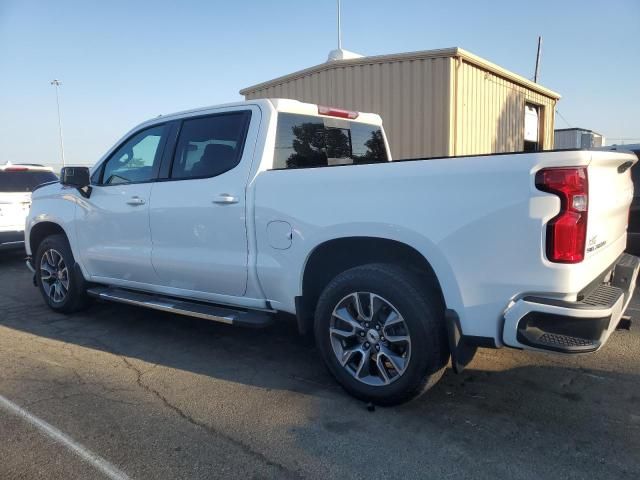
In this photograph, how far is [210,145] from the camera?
164 inches

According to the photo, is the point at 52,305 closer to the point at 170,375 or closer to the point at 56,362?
the point at 56,362

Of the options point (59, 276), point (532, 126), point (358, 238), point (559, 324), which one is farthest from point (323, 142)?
point (532, 126)

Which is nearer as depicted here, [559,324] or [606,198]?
[559,324]

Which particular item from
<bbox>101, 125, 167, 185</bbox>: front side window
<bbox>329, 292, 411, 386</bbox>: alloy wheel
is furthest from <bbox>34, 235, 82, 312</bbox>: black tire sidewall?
<bbox>329, 292, 411, 386</bbox>: alloy wheel

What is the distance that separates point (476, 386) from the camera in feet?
11.6

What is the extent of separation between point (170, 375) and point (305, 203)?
1672 millimetres

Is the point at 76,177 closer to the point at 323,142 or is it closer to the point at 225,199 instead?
the point at 225,199

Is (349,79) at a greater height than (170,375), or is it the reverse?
(349,79)

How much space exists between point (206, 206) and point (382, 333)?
1677mm

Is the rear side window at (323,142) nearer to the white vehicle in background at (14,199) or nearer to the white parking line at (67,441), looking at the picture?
the white parking line at (67,441)

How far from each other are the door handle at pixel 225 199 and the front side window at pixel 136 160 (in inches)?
38.5

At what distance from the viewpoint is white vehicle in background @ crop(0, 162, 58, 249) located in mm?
8109

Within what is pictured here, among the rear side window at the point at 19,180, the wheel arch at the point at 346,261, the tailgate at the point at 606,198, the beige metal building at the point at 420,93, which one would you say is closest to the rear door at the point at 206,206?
the wheel arch at the point at 346,261

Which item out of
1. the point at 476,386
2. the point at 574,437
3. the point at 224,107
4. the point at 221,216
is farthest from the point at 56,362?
the point at 574,437
